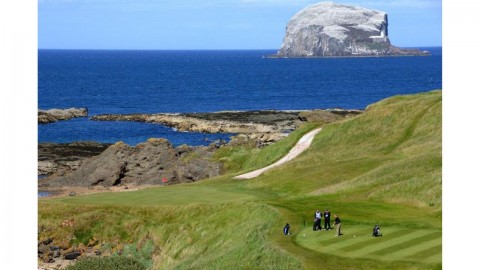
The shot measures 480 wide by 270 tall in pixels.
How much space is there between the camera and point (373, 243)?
1232 inches

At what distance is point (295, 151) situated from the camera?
65062mm

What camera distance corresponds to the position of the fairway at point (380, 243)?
29.2m

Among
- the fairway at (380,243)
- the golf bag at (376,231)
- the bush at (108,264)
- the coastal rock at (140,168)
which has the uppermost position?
the golf bag at (376,231)

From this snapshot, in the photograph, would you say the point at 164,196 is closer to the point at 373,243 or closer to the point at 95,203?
the point at 95,203

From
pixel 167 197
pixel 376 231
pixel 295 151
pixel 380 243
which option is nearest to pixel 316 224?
pixel 376 231

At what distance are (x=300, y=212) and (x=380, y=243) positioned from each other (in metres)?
8.13

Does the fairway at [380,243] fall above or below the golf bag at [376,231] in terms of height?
below

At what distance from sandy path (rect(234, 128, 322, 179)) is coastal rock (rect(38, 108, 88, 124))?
257 ft

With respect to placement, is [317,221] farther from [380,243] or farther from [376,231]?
[380,243]

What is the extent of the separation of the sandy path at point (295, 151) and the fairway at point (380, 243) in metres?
23.8

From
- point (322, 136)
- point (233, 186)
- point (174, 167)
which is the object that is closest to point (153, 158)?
point (174, 167)

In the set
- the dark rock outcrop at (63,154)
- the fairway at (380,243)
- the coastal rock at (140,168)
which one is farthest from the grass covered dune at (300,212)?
the dark rock outcrop at (63,154)

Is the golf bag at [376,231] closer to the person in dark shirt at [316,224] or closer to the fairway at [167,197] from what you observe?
the person in dark shirt at [316,224]

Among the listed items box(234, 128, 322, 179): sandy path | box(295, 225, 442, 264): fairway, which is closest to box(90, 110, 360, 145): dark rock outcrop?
box(234, 128, 322, 179): sandy path
